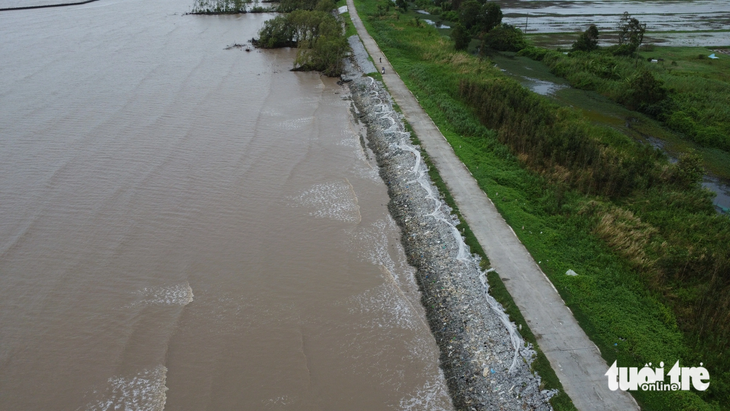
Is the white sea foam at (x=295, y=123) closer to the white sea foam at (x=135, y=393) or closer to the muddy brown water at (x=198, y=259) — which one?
the muddy brown water at (x=198, y=259)

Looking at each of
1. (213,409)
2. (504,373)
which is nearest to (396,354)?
(504,373)

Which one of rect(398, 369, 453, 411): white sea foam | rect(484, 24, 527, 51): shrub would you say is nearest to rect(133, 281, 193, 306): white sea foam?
rect(398, 369, 453, 411): white sea foam

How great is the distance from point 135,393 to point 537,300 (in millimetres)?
12674

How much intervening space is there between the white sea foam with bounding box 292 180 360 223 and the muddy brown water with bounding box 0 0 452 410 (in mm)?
103

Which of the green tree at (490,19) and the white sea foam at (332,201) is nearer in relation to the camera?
the white sea foam at (332,201)

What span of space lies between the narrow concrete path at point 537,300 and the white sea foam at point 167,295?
36.7 feet

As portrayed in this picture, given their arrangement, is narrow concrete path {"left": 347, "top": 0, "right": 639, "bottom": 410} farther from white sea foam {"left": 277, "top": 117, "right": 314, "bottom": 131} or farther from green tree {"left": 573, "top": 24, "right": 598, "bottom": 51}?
green tree {"left": 573, "top": 24, "right": 598, "bottom": 51}

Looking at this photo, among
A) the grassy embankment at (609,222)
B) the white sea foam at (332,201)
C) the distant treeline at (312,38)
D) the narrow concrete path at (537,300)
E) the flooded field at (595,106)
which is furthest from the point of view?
the distant treeline at (312,38)

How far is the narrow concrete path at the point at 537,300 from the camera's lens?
13.2 m

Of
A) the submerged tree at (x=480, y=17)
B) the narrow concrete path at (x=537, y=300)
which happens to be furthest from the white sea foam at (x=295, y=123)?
the submerged tree at (x=480, y=17)

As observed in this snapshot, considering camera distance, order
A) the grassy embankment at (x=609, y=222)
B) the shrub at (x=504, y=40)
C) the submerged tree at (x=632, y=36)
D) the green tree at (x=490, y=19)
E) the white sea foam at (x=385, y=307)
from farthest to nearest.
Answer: the green tree at (x=490, y=19)
the shrub at (x=504, y=40)
the submerged tree at (x=632, y=36)
the white sea foam at (x=385, y=307)
the grassy embankment at (x=609, y=222)

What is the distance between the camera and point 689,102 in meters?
36.0

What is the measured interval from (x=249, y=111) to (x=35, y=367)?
22506 mm

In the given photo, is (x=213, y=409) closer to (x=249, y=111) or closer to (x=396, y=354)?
(x=396, y=354)
